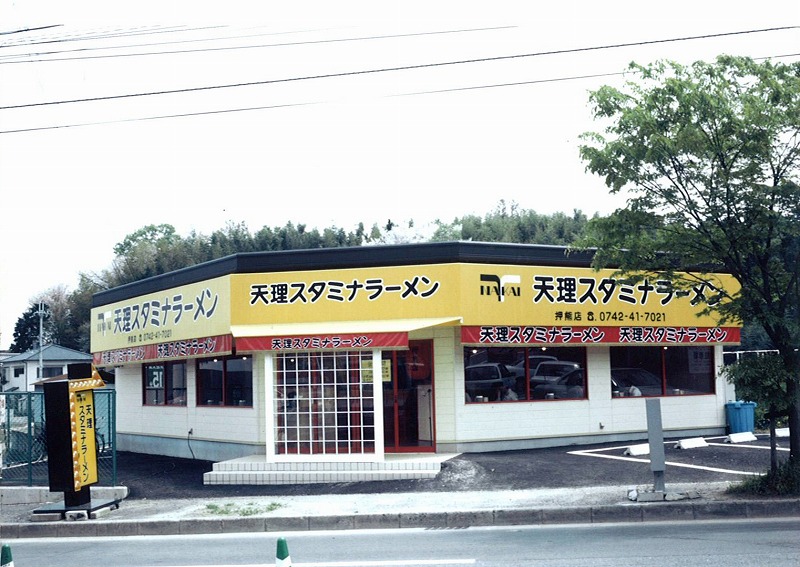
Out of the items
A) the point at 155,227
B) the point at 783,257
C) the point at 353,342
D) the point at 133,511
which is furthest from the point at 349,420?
the point at 155,227

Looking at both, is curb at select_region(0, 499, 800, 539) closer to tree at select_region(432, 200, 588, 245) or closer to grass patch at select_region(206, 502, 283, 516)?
grass patch at select_region(206, 502, 283, 516)

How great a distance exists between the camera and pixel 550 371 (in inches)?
752

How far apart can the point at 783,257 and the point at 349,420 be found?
855cm

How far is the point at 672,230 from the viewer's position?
13.8 metres

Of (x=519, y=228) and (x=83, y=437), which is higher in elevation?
(x=519, y=228)

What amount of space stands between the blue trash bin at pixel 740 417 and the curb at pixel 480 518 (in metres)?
8.30

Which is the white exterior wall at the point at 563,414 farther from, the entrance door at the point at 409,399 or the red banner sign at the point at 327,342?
the red banner sign at the point at 327,342

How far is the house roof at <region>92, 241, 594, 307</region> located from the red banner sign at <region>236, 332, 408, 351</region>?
2049 mm

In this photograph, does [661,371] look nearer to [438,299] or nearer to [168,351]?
[438,299]

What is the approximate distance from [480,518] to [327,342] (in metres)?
5.64

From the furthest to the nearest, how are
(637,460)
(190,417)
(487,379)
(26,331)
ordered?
(26,331)
(190,417)
(487,379)
(637,460)

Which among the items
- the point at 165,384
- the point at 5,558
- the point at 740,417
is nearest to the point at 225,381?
the point at 165,384

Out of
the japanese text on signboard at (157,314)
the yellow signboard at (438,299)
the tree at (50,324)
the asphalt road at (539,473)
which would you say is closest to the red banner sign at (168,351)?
the yellow signboard at (438,299)

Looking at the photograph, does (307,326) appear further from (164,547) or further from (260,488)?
(164,547)
